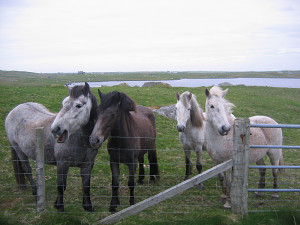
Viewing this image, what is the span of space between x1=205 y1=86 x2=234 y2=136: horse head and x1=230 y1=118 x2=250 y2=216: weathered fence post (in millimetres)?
686

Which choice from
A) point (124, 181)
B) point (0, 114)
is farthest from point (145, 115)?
point (0, 114)

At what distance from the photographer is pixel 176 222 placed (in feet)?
13.2

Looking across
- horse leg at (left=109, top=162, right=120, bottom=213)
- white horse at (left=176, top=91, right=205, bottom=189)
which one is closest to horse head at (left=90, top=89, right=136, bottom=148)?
horse leg at (left=109, top=162, right=120, bottom=213)

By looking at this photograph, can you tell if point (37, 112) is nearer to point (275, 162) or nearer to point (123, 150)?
point (123, 150)

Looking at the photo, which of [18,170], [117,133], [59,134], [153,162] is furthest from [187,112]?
[18,170]

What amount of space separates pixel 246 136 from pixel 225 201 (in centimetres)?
201

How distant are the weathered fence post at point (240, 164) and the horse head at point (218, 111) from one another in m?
0.69

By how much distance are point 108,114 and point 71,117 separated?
0.62m

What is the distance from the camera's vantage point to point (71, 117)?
4172mm

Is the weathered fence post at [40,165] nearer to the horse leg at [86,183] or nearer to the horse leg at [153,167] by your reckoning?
the horse leg at [86,183]

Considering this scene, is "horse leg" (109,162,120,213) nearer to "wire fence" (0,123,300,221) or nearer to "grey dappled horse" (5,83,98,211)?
"wire fence" (0,123,300,221)

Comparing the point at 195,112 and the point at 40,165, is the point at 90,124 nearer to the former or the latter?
the point at 40,165

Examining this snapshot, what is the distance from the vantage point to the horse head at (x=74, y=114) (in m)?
4.04

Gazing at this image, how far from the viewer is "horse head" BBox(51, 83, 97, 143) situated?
4.04m
